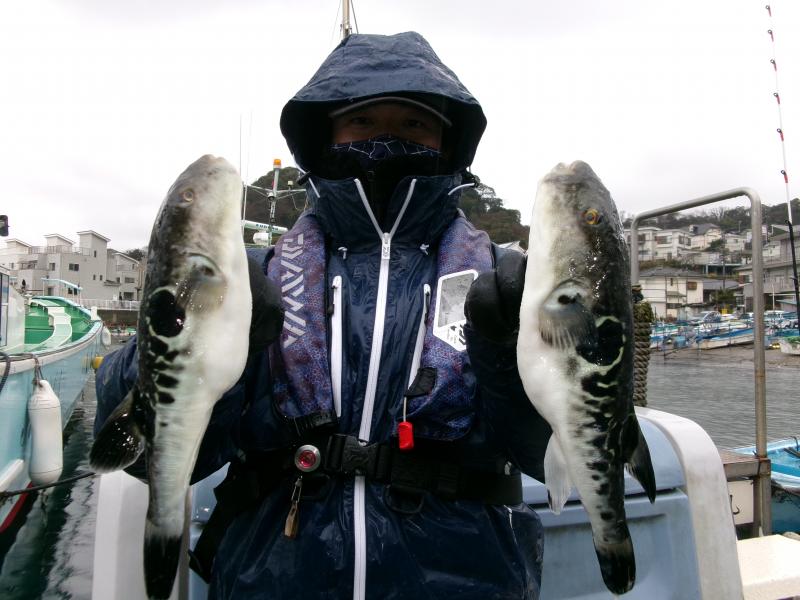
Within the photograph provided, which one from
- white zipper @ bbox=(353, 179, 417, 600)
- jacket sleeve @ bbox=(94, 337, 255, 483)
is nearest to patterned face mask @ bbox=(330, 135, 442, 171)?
white zipper @ bbox=(353, 179, 417, 600)

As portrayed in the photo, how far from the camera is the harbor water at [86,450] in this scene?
724 cm

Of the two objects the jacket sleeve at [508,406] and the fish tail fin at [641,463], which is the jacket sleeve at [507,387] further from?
the fish tail fin at [641,463]

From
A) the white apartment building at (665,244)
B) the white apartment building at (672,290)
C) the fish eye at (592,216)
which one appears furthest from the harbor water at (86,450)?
the white apartment building at (665,244)

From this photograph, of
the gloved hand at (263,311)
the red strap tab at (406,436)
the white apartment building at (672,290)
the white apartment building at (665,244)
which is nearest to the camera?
the gloved hand at (263,311)

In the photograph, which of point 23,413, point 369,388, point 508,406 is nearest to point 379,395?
point 369,388

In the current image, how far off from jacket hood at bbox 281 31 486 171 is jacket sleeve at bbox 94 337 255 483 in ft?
4.39

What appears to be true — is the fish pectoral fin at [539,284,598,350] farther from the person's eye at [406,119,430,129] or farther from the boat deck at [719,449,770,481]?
the boat deck at [719,449,770,481]

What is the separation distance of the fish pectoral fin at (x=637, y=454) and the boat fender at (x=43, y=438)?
8.82 m

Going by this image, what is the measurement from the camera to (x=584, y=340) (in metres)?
1.77

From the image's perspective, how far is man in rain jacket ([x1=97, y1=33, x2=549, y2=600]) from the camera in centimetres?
195

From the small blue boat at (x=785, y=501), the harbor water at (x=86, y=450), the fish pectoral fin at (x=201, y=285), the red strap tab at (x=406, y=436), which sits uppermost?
the fish pectoral fin at (x=201, y=285)

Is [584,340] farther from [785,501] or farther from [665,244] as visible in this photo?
[665,244]

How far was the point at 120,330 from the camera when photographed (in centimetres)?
5012

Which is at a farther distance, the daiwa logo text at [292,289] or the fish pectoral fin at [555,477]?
the daiwa logo text at [292,289]
